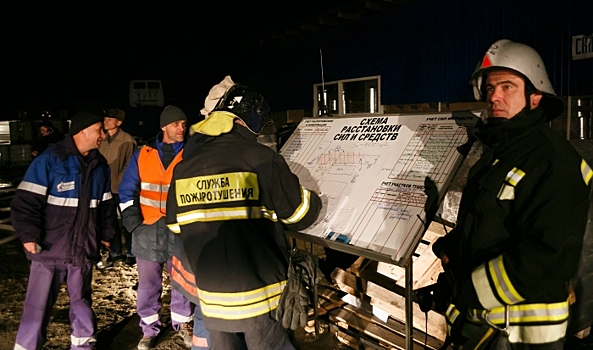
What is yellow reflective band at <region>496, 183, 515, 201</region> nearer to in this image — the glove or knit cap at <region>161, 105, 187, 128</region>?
the glove

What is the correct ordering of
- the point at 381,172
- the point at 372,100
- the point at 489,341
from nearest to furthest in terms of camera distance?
the point at 489,341
the point at 381,172
the point at 372,100

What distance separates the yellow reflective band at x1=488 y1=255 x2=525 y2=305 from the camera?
183 cm

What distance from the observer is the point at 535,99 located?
2158 mm

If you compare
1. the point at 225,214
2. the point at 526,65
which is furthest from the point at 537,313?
the point at 225,214

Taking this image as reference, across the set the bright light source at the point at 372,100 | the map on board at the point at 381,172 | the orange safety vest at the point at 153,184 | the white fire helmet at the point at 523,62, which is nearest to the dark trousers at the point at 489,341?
the map on board at the point at 381,172

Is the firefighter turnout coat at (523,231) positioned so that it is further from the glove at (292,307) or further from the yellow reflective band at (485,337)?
the glove at (292,307)

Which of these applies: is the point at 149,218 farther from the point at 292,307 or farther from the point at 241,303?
the point at 292,307

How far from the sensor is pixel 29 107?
26781mm

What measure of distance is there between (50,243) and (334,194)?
7.35 ft

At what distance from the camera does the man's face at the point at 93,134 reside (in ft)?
11.7

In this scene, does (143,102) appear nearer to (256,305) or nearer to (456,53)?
(456,53)

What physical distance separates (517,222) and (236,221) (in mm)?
1356

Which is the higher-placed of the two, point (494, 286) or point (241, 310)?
point (494, 286)

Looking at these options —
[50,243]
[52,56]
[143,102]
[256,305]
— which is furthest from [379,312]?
[52,56]
